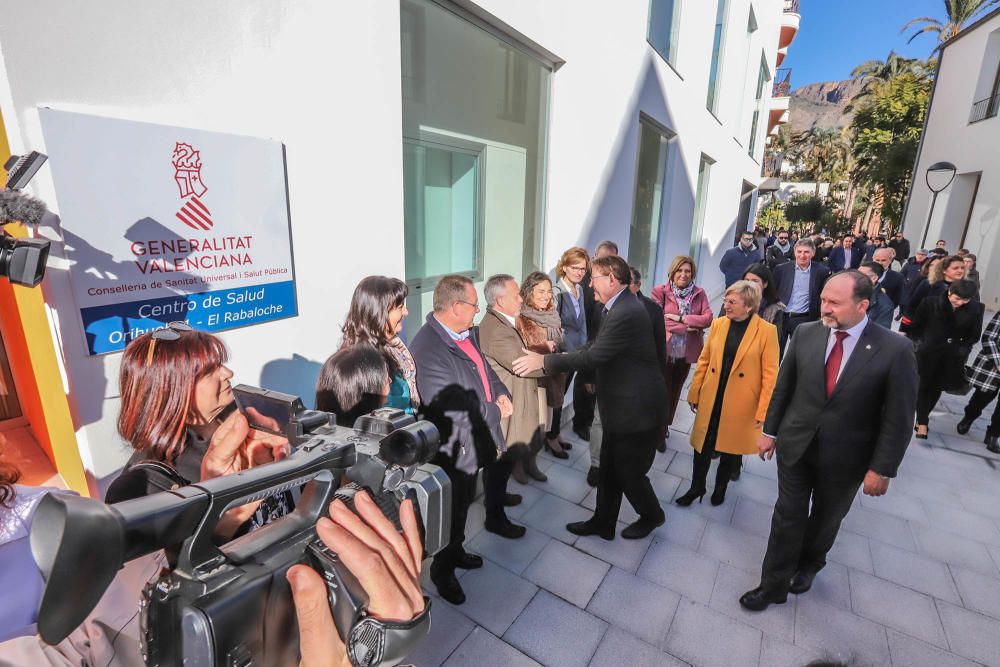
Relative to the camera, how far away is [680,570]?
315cm

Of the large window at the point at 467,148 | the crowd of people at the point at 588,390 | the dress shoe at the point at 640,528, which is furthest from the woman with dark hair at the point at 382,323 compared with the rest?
the dress shoe at the point at 640,528

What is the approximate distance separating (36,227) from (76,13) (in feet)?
2.73

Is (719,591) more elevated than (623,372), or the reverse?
(623,372)

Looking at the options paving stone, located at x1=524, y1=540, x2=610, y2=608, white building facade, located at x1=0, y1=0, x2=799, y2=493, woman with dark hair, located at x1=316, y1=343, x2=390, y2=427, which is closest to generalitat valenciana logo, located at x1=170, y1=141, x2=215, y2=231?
white building facade, located at x1=0, y1=0, x2=799, y2=493

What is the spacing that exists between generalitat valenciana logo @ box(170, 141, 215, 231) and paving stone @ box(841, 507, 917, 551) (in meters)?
4.81

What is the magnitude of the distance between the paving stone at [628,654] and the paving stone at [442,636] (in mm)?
733

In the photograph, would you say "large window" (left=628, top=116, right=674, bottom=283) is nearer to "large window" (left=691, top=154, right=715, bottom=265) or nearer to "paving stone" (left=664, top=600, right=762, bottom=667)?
"large window" (left=691, top=154, right=715, bottom=265)

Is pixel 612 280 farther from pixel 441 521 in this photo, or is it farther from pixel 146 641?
pixel 146 641

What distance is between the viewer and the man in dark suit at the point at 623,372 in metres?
3.02

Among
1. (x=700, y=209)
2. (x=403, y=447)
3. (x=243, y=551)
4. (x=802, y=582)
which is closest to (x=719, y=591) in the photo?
(x=802, y=582)

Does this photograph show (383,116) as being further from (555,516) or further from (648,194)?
(648,194)

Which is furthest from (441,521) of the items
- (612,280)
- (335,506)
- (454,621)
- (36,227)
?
(612,280)

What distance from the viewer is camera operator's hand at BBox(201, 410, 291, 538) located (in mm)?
1194

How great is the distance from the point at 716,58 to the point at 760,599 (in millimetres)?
10906
